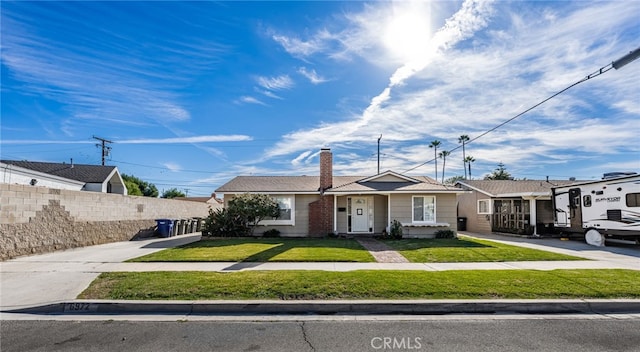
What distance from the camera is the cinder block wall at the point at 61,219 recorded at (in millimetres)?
9609

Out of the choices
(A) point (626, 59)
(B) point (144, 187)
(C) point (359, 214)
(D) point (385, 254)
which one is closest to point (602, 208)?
(A) point (626, 59)

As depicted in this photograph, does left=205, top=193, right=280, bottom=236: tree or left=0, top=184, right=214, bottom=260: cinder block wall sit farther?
left=205, top=193, right=280, bottom=236: tree

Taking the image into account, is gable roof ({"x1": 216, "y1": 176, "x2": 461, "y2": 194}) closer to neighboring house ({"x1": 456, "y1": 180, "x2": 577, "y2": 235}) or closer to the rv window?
neighboring house ({"x1": 456, "y1": 180, "x2": 577, "y2": 235})

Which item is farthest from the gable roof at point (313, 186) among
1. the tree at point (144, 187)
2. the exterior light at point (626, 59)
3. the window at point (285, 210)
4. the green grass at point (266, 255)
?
the tree at point (144, 187)

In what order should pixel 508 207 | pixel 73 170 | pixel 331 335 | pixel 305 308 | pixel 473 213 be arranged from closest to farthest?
pixel 331 335 < pixel 305 308 < pixel 508 207 < pixel 473 213 < pixel 73 170

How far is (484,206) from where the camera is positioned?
2208 cm

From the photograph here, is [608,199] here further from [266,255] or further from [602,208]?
[266,255]

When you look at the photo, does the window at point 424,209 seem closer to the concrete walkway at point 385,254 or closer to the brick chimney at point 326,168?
the concrete walkway at point 385,254

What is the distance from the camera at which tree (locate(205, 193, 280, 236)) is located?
15.8 metres

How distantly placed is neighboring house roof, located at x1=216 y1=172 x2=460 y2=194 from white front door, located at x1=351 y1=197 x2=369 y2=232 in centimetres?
87

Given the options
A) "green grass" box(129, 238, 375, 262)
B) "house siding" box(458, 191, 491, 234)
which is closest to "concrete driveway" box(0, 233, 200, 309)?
"green grass" box(129, 238, 375, 262)

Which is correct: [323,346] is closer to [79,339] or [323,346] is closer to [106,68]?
[79,339]

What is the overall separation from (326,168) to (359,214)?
304cm

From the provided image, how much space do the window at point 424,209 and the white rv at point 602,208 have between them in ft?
23.3
